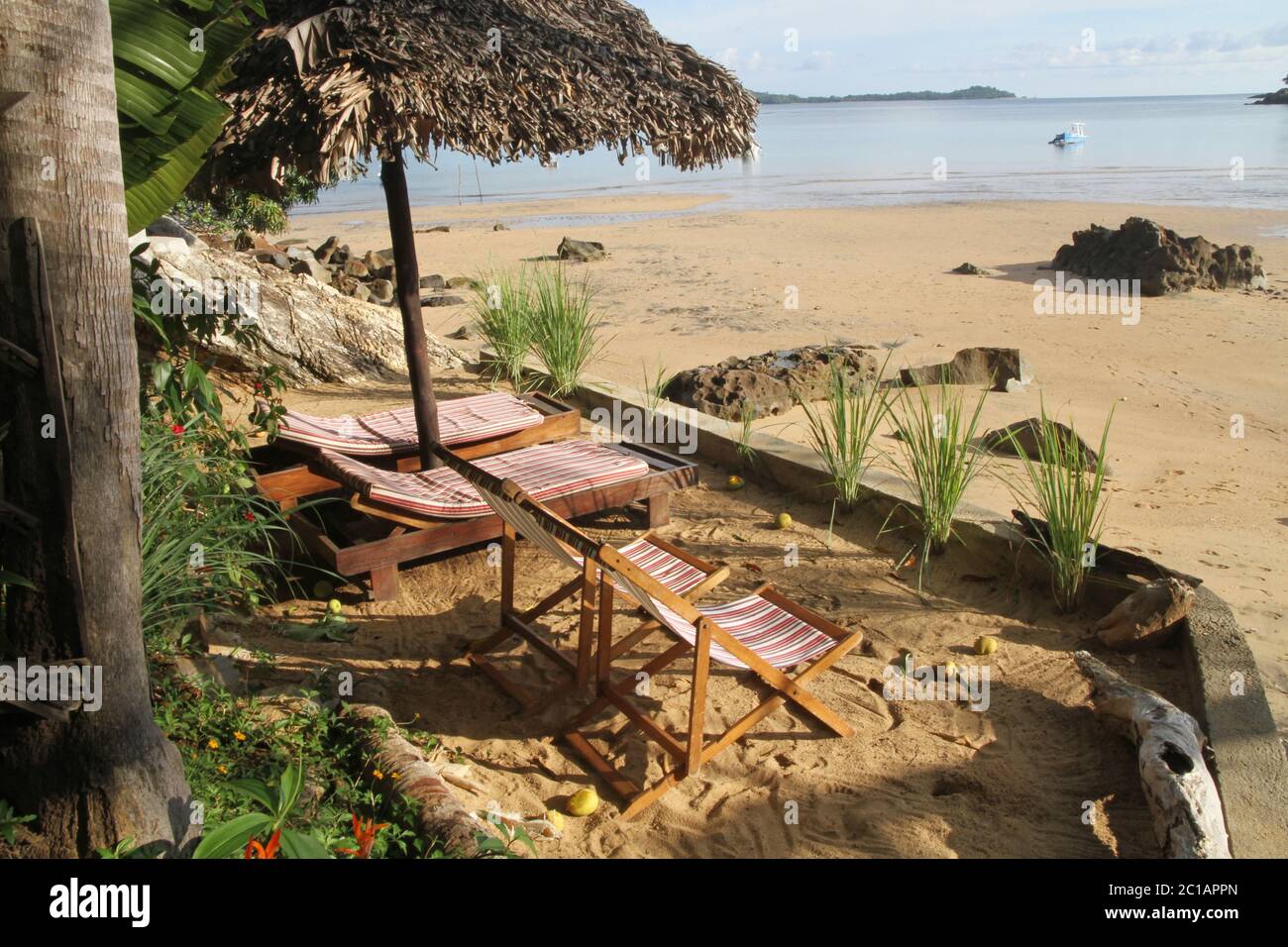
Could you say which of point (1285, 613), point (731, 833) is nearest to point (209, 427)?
point (731, 833)

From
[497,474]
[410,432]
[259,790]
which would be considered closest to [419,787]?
[259,790]

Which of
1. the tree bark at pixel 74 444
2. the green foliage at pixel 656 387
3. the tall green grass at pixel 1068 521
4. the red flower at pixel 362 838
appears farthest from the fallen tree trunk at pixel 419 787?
the green foliage at pixel 656 387

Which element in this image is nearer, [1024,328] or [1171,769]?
[1171,769]

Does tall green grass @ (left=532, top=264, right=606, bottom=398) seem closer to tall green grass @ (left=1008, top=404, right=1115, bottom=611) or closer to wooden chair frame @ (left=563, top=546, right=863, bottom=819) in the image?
tall green grass @ (left=1008, top=404, right=1115, bottom=611)

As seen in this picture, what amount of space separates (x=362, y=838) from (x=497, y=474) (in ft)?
9.04

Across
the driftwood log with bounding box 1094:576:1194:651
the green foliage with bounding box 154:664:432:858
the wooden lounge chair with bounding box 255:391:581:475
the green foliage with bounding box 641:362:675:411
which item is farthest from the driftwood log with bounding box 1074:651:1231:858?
the green foliage with bounding box 641:362:675:411

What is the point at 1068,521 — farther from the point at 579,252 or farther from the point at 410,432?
the point at 579,252

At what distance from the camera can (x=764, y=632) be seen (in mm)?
3754

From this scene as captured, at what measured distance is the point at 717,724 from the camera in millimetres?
3713

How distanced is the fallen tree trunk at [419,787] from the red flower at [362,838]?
15 centimetres

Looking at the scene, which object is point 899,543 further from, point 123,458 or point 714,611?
point 123,458

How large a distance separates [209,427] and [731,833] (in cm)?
297

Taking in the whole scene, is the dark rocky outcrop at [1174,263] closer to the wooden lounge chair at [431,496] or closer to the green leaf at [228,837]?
the wooden lounge chair at [431,496]
